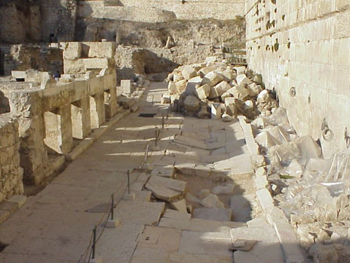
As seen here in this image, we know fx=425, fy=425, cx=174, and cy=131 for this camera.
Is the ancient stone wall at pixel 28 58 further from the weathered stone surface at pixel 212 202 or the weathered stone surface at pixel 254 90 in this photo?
the weathered stone surface at pixel 212 202

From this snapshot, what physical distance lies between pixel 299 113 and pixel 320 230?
6193 mm

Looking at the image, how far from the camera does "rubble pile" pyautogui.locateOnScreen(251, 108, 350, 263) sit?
16.6ft

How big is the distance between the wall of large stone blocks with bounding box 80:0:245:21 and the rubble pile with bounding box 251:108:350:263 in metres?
28.6

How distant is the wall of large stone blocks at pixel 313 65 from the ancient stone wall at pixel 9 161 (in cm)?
562

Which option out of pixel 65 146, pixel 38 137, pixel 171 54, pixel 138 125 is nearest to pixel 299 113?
pixel 138 125

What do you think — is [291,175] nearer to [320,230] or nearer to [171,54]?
[320,230]

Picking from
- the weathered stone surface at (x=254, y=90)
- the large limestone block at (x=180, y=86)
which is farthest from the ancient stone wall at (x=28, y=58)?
the weathered stone surface at (x=254, y=90)

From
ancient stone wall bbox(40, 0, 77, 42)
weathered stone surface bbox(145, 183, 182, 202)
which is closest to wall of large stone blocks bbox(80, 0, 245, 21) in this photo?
ancient stone wall bbox(40, 0, 77, 42)

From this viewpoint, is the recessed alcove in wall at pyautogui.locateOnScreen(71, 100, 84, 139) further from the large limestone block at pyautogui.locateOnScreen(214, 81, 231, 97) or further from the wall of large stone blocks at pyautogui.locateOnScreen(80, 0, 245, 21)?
the wall of large stone blocks at pyautogui.locateOnScreen(80, 0, 245, 21)

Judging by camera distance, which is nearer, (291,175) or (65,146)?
(291,175)

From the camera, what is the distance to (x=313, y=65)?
9.84m

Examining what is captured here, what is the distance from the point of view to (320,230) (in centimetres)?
527

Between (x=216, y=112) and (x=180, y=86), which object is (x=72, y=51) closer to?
(x=216, y=112)

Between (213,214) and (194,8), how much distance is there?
33104 millimetres
